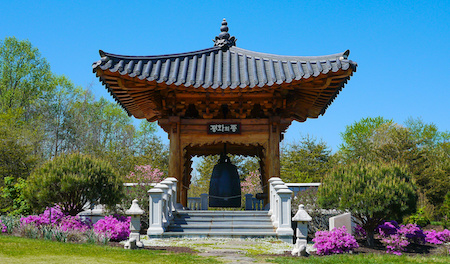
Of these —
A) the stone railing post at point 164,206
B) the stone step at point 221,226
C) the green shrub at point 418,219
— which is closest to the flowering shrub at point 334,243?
the stone step at point 221,226

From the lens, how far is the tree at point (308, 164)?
27.6 m

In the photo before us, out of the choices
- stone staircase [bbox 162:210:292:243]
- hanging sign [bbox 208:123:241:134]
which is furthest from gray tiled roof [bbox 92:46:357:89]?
stone staircase [bbox 162:210:292:243]

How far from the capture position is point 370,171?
10.7 m

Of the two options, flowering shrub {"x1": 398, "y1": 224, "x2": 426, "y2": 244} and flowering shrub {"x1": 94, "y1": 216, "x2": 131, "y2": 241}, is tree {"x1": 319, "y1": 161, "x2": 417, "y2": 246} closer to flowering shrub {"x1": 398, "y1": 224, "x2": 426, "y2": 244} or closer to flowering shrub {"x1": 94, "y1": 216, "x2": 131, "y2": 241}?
flowering shrub {"x1": 398, "y1": 224, "x2": 426, "y2": 244}

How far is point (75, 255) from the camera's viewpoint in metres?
7.45

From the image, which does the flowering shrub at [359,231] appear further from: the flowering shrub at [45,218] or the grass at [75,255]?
the flowering shrub at [45,218]

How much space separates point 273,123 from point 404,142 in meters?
24.1

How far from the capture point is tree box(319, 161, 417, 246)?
1015 centimetres

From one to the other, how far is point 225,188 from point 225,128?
174 cm

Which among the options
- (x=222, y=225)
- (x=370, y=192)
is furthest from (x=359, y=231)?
(x=222, y=225)

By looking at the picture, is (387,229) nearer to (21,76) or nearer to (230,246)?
(230,246)

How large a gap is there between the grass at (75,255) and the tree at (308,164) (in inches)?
783

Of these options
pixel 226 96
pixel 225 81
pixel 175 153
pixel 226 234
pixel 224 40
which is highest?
pixel 224 40

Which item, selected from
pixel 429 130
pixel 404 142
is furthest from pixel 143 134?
pixel 429 130
